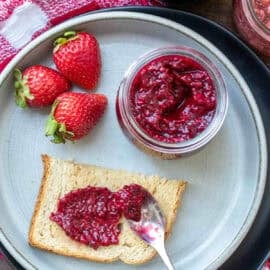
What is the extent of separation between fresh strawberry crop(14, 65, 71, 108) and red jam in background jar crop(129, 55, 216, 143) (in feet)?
0.62

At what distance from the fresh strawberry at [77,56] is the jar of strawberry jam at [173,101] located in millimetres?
103

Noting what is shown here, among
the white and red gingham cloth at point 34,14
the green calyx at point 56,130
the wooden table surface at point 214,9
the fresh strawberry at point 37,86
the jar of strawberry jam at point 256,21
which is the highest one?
the jar of strawberry jam at point 256,21

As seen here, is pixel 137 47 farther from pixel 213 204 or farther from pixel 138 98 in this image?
pixel 213 204

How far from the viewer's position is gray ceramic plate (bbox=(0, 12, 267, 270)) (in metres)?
2.09

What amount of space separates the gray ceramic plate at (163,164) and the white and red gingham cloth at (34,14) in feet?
0.30

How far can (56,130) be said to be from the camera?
6.63 ft

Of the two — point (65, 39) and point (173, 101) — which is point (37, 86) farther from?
point (173, 101)

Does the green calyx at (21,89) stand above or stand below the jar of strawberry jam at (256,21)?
below

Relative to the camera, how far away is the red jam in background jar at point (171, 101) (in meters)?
1.98

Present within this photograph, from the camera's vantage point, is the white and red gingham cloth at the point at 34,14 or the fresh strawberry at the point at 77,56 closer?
the fresh strawberry at the point at 77,56

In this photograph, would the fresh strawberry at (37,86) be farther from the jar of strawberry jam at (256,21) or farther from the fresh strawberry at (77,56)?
the jar of strawberry jam at (256,21)

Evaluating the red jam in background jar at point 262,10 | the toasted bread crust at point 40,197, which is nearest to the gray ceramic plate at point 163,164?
the toasted bread crust at point 40,197

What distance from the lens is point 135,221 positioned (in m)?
2.07

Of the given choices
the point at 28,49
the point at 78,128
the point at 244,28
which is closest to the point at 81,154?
the point at 78,128
